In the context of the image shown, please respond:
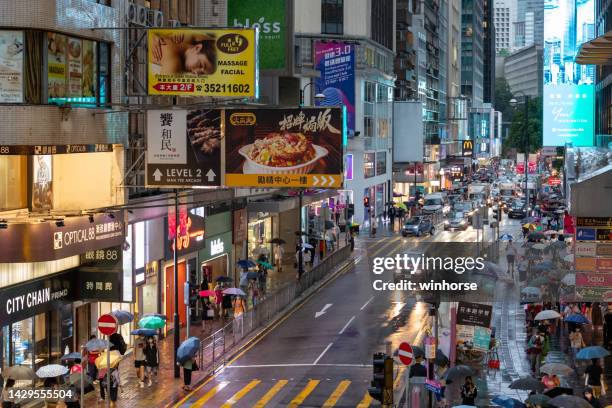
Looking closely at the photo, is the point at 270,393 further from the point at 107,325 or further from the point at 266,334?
the point at 266,334

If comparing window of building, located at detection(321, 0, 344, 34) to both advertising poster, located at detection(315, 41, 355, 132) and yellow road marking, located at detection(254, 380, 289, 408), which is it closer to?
advertising poster, located at detection(315, 41, 355, 132)

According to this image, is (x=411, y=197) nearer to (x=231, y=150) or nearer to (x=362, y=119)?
(x=362, y=119)

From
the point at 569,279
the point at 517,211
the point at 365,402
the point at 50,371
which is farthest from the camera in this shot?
the point at 517,211

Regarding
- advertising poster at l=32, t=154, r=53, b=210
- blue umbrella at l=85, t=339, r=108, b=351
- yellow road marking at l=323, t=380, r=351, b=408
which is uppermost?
advertising poster at l=32, t=154, r=53, b=210

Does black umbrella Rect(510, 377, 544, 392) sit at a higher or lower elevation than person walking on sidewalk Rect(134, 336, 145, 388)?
higher

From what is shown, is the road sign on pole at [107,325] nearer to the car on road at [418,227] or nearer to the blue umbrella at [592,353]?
the blue umbrella at [592,353]

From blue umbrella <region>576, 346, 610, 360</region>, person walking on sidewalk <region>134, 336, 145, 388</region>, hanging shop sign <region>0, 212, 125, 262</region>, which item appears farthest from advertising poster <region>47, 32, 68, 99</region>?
blue umbrella <region>576, 346, 610, 360</region>

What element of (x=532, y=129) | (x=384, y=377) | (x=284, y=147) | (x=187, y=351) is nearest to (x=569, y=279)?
(x=284, y=147)

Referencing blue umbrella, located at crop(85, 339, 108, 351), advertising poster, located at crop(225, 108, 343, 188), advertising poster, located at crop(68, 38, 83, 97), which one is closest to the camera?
blue umbrella, located at crop(85, 339, 108, 351)

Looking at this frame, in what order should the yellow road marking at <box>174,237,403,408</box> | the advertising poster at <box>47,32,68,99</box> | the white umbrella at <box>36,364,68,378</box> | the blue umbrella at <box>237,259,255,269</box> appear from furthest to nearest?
the blue umbrella at <box>237,259,255,269</box>
the yellow road marking at <box>174,237,403,408</box>
the advertising poster at <box>47,32,68,99</box>
the white umbrella at <box>36,364,68,378</box>
